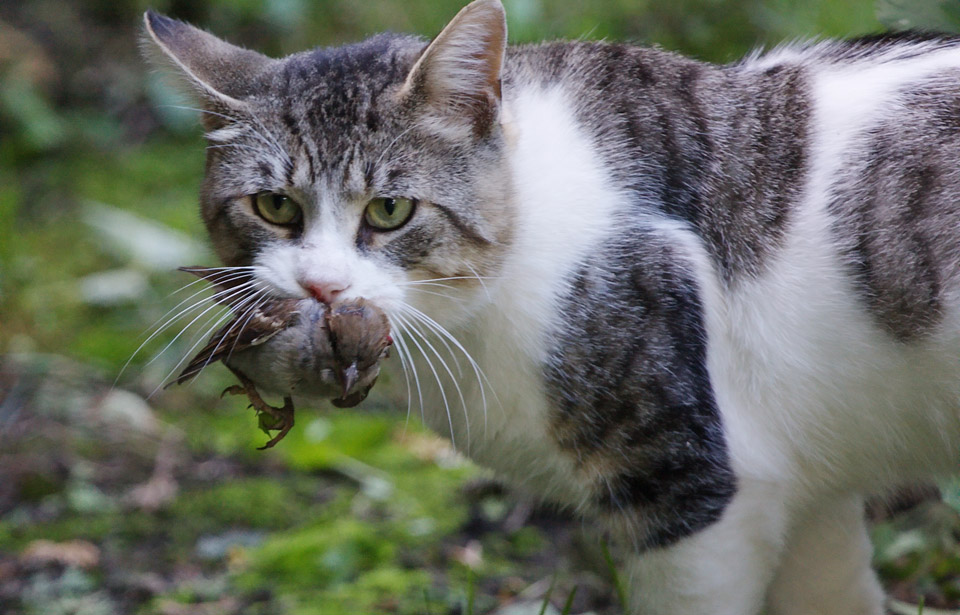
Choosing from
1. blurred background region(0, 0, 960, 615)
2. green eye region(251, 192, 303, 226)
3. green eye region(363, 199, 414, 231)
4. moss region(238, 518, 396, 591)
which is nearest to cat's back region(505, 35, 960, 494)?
blurred background region(0, 0, 960, 615)

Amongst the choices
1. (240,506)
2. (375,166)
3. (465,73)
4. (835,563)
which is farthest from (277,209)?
(835,563)

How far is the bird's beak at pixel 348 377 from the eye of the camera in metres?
1.94

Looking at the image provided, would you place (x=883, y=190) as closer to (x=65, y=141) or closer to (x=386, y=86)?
(x=386, y=86)

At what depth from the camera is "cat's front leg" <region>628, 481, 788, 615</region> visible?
209 centimetres

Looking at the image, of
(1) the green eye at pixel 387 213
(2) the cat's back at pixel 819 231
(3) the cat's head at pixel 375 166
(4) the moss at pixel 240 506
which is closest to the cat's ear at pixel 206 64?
(3) the cat's head at pixel 375 166

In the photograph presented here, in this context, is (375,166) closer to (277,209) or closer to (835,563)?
(277,209)

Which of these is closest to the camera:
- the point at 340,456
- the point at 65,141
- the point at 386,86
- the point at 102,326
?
the point at 386,86

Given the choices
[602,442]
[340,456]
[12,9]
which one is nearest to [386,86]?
[602,442]

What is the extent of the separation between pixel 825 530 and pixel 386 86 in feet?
4.94

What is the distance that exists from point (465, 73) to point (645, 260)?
1.80 feet

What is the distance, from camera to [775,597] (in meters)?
2.59

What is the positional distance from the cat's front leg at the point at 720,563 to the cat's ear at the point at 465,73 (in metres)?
0.97

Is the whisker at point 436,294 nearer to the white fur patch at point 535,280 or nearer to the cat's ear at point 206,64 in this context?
the white fur patch at point 535,280

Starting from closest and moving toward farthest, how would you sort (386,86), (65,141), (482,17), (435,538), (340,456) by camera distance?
1. (482,17)
2. (386,86)
3. (435,538)
4. (340,456)
5. (65,141)
